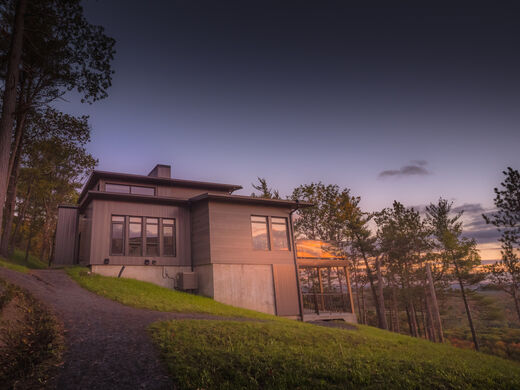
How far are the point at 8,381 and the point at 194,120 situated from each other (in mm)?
17039

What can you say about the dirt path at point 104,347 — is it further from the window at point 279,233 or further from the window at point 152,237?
the window at point 279,233

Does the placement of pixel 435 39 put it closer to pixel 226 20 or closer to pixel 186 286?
pixel 226 20

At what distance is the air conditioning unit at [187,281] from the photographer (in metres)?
17.2

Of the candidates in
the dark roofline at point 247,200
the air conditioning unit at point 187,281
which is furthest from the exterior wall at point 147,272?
the dark roofline at point 247,200

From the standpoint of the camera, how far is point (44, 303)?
932cm

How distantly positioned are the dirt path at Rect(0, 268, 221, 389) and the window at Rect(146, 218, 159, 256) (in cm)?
675

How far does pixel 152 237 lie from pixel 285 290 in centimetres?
812

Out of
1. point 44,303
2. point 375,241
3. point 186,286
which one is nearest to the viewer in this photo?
point 44,303

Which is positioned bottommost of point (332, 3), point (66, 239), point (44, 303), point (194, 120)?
point (44, 303)

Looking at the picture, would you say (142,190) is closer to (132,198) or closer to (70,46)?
(132,198)

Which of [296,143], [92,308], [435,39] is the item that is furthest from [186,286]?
[435,39]

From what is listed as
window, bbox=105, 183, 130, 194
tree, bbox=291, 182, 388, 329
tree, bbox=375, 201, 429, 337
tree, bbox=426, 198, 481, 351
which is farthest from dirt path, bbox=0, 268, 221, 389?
tree, bbox=426, 198, 481, 351

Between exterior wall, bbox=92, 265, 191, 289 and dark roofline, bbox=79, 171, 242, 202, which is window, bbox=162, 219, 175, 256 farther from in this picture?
dark roofline, bbox=79, 171, 242, 202

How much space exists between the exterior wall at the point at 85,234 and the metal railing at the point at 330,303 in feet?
41.5
